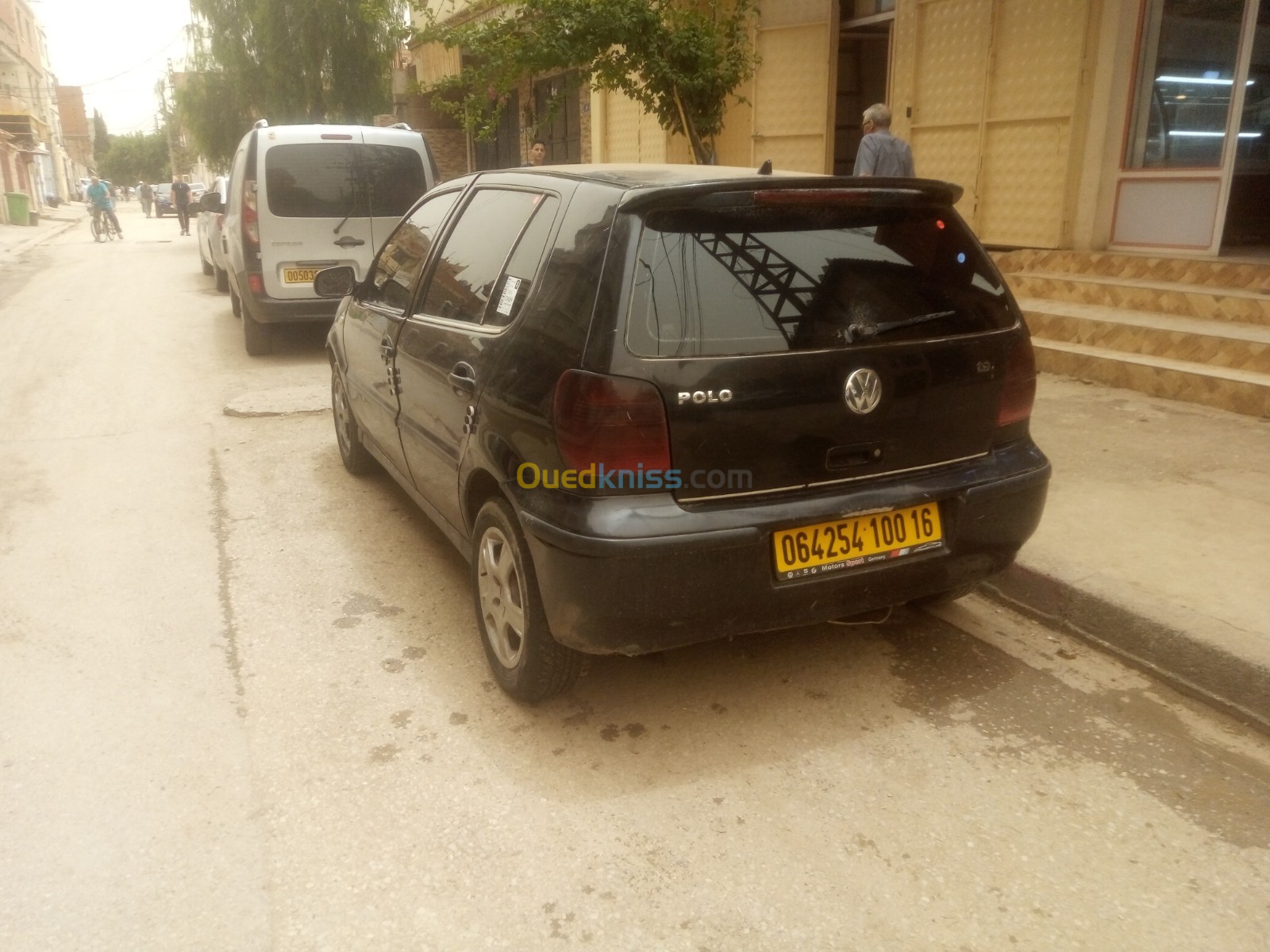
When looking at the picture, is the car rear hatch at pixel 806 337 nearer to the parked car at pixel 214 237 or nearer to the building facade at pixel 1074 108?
the building facade at pixel 1074 108

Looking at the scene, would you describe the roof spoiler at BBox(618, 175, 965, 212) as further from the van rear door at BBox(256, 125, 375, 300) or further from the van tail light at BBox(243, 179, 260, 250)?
the van tail light at BBox(243, 179, 260, 250)

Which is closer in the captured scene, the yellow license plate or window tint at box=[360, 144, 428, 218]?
the yellow license plate

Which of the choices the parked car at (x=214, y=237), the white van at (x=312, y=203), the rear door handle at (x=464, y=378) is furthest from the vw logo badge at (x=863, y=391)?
the parked car at (x=214, y=237)

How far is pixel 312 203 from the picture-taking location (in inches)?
344

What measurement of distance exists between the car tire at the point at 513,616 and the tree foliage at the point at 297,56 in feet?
64.8

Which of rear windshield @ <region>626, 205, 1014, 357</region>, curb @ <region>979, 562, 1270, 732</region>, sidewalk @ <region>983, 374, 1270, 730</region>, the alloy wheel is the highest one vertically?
rear windshield @ <region>626, 205, 1014, 357</region>

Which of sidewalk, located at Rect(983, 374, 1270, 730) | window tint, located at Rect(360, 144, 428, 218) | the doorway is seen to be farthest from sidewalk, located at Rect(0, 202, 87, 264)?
sidewalk, located at Rect(983, 374, 1270, 730)

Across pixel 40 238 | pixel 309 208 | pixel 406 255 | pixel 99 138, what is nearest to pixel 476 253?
pixel 406 255

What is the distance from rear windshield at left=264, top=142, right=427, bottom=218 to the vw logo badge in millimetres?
6584

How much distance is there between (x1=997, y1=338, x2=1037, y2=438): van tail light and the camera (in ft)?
10.9

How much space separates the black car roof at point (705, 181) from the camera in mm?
2916

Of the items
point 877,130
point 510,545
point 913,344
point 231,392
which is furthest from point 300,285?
point 913,344

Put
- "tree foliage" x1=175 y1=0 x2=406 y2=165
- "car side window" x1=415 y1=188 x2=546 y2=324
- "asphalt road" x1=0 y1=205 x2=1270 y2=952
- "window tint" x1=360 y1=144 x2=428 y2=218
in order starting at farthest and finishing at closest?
"tree foliage" x1=175 y1=0 x2=406 y2=165
"window tint" x1=360 y1=144 x2=428 y2=218
"car side window" x1=415 y1=188 x2=546 y2=324
"asphalt road" x1=0 y1=205 x2=1270 y2=952

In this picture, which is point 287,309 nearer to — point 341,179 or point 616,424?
point 341,179
